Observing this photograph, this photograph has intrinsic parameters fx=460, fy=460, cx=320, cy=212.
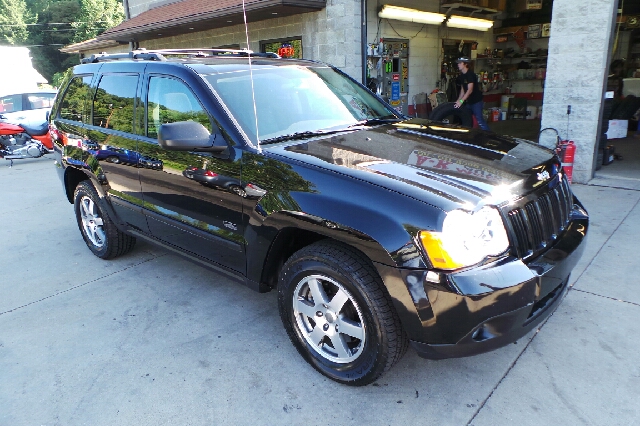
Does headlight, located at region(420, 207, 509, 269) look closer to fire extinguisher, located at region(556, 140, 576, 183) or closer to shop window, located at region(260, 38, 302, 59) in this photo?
fire extinguisher, located at region(556, 140, 576, 183)

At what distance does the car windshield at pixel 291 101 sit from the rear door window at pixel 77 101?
177cm

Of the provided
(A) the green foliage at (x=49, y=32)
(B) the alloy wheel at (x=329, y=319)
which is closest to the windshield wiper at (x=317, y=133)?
(B) the alloy wheel at (x=329, y=319)

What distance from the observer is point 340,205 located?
7.84 feet

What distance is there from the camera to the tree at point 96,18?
46.1m

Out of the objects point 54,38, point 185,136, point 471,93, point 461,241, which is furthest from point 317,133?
point 54,38

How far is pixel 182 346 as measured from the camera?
3.15 m

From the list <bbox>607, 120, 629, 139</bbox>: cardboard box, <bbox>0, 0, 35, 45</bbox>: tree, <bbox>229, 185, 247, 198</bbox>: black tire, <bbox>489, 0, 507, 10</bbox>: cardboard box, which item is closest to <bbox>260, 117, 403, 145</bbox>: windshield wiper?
<bbox>229, 185, 247, 198</bbox>: black tire

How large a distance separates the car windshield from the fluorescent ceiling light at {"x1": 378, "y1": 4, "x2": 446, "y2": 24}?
22.8ft

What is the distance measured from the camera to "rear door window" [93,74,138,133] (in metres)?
3.72

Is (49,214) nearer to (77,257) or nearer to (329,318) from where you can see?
(77,257)

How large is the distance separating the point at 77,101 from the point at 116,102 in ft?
2.79

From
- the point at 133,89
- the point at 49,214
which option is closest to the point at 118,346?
the point at 133,89

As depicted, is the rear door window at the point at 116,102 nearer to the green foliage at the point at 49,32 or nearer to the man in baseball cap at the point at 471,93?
the man in baseball cap at the point at 471,93

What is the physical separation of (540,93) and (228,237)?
14241mm
